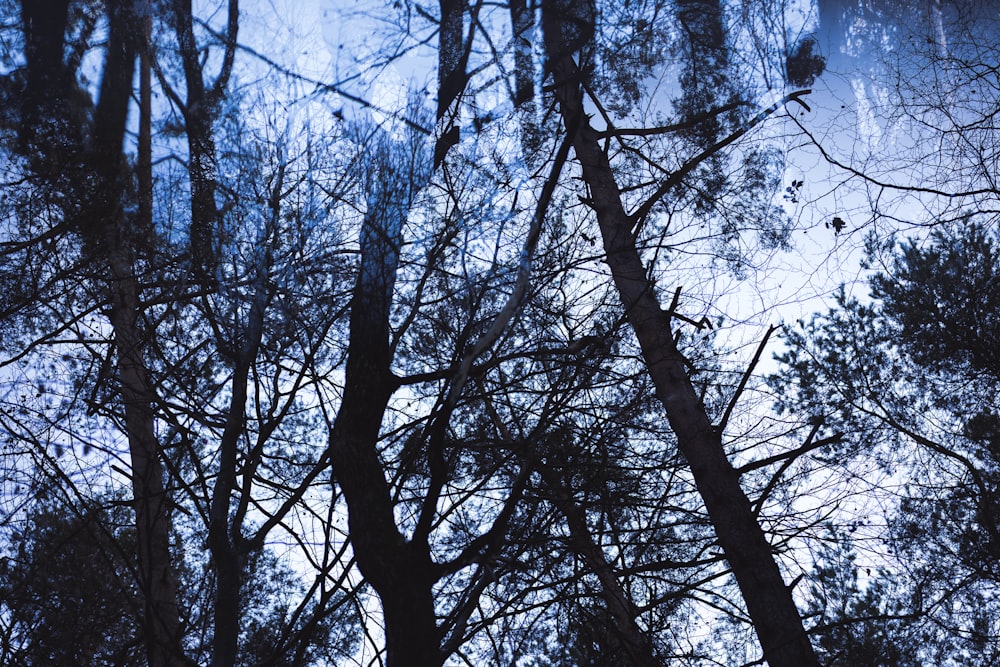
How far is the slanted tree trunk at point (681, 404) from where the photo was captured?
8.83ft

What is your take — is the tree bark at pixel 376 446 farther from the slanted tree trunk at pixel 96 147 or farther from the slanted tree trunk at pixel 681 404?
the slanted tree trunk at pixel 96 147

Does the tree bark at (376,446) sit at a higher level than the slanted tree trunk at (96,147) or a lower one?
lower

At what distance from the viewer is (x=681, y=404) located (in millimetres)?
3090

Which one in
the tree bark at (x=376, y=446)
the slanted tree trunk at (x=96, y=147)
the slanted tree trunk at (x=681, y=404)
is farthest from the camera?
the slanted tree trunk at (x=96, y=147)

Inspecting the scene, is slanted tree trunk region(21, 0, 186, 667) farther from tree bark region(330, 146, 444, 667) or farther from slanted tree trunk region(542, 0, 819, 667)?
slanted tree trunk region(542, 0, 819, 667)

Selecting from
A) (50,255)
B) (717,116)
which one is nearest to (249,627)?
(50,255)

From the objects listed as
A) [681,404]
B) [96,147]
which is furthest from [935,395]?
[96,147]

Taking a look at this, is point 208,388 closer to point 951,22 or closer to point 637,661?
point 637,661

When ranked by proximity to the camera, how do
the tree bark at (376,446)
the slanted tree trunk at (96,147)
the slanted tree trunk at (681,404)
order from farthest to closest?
the slanted tree trunk at (96,147) → the slanted tree trunk at (681,404) → the tree bark at (376,446)

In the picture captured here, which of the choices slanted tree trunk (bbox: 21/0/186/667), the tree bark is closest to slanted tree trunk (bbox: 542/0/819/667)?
the tree bark

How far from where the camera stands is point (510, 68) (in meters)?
3.09

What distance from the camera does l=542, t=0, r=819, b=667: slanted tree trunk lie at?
2.69 meters

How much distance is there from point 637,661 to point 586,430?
875mm

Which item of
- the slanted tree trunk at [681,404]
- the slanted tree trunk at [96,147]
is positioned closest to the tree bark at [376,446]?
the slanted tree trunk at [681,404]
